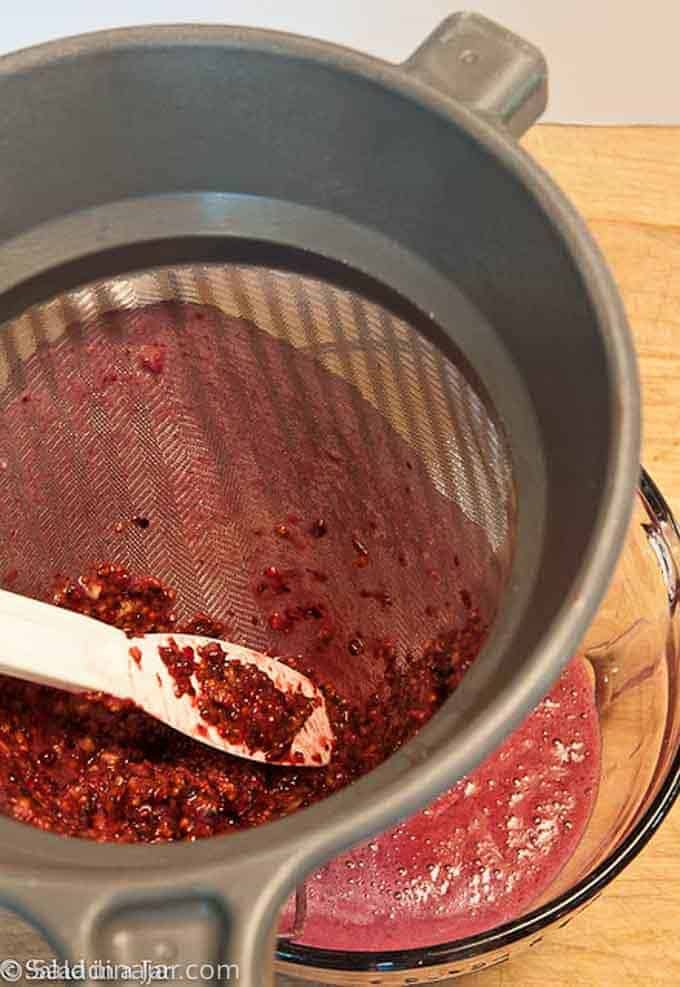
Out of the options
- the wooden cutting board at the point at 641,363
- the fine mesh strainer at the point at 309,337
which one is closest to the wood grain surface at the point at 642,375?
the wooden cutting board at the point at 641,363

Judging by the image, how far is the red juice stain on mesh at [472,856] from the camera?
85 centimetres

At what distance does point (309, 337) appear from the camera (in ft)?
2.52

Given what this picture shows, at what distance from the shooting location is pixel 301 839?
1.55 ft

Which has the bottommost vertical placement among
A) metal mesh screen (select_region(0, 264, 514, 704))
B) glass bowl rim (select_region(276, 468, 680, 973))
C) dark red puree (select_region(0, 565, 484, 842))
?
glass bowl rim (select_region(276, 468, 680, 973))

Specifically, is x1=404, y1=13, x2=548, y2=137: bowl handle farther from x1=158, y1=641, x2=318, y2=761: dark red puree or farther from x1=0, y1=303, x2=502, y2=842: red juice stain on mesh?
x1=158, y1=641, x2=318, y2=761: dark red puree

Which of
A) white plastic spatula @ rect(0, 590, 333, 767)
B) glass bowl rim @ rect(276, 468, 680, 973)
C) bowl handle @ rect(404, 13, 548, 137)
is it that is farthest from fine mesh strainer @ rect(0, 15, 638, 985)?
glass bowl rim @ rect(276, 468, 680, 973)

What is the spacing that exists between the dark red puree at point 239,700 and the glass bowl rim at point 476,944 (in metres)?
0.15

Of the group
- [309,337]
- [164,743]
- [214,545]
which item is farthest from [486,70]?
[164,743]

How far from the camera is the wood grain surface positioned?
3.01 feet

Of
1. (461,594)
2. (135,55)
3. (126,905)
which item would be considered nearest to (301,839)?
(126,905)

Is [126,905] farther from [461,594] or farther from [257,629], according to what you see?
[257,629]

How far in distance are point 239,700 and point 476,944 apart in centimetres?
26

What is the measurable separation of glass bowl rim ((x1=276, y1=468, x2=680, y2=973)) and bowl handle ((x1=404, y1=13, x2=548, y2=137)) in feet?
1.75

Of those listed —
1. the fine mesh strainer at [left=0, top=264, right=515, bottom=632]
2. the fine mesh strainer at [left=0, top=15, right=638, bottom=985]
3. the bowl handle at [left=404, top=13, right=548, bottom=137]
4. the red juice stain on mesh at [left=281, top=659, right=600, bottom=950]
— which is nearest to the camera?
the fine mesh strainer at [left=0, top=15, right=638, bottom=985]
